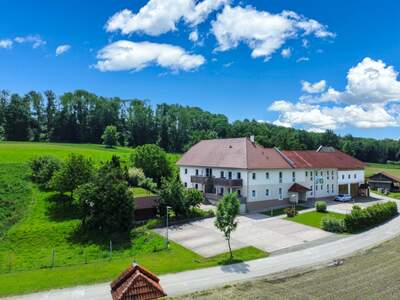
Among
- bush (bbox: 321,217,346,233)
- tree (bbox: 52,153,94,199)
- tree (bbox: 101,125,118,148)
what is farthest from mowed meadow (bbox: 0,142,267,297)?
tree (bbox: 101,125,118,148)

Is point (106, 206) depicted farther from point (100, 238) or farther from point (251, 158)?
point (251, 158)

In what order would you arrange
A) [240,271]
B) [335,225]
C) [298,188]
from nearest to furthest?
[240,271], [335,225], [298,188]

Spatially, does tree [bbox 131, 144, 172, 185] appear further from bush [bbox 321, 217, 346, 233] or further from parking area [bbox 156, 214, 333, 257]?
bush [bbox 321, 217, 346, 233]

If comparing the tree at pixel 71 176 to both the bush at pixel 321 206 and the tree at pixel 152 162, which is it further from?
the bush at pixel 321 206

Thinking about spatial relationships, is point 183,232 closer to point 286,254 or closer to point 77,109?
point 286,254

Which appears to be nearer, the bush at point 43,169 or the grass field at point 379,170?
the bush at point 43,169

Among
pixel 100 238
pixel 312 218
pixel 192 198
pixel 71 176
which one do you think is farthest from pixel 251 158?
pixel 71 176

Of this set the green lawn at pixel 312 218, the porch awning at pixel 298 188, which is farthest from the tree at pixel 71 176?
the porch awning at pixel 298 188
